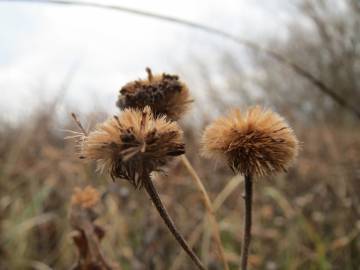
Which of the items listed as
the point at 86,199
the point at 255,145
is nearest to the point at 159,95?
the point at 255,145

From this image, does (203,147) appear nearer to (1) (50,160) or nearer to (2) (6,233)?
(2) (6,233)

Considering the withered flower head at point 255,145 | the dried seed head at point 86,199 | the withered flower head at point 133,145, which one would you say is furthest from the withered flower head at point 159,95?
the dried seed head at point 86,199

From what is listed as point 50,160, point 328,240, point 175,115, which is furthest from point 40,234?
point 175,115

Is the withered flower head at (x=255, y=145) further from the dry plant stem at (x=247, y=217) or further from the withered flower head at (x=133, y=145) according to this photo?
the withered flower head at (x=133, y=145)

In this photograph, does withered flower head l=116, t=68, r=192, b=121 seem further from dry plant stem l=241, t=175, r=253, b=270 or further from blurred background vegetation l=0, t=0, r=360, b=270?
blurred background vegetation l=0, t=0, r=360, b=270

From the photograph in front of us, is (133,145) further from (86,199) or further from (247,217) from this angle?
(86,199)
